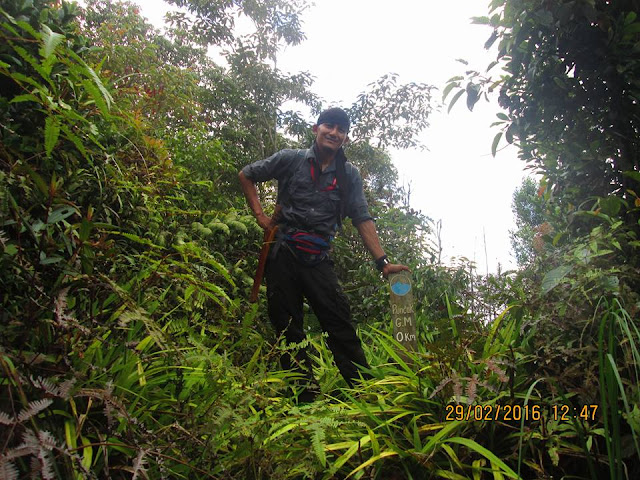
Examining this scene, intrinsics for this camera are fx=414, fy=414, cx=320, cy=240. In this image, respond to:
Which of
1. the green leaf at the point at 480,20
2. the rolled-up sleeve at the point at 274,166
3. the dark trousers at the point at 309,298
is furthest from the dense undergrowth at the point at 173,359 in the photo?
the green leaf at the point at 480,20

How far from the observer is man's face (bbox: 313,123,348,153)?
9.88ft

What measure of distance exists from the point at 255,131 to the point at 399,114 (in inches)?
108

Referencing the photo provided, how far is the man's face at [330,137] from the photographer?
9.88ft

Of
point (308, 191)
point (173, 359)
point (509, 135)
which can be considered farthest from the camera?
point (308, 191)

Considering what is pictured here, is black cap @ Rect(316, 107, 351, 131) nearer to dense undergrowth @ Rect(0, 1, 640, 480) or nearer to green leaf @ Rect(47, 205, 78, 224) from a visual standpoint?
dense undergrowth @ Rect(0, 1, 640, 480)

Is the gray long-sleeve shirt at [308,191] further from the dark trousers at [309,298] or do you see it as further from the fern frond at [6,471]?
the fern frond at [6,471]

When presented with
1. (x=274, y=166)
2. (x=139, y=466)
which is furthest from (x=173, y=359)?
(x=274, y=166)

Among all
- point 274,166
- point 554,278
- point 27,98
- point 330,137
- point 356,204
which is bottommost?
point 554,278

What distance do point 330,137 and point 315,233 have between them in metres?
0.72

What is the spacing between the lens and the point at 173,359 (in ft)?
5.49

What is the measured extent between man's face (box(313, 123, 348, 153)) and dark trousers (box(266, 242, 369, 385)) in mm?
793

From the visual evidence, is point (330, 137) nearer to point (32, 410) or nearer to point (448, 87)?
point (448, 87)

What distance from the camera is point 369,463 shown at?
1.58 meters
